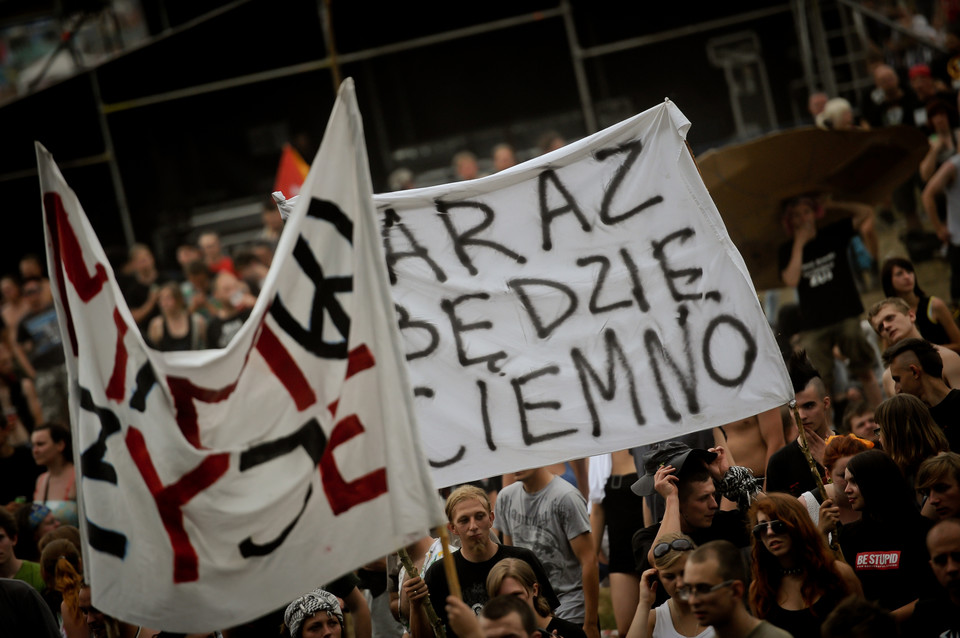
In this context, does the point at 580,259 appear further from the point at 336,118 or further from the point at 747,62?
the point at 747,62

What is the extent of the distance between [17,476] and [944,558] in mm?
7118

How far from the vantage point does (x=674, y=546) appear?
15.8 ft

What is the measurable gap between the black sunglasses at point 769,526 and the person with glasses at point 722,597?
20.6 inches

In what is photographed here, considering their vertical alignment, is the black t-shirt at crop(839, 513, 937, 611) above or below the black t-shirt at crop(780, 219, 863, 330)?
below

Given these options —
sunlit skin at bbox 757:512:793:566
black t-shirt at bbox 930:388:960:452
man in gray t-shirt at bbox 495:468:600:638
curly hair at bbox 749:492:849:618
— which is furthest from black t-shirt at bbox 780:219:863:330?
sunlit skin at bbox 757:512:793:566

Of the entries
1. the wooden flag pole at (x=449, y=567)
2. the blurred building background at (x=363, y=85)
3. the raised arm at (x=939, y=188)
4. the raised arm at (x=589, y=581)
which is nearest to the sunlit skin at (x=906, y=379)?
the raised arm at (x=589, y=581)

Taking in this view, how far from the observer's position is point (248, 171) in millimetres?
15289

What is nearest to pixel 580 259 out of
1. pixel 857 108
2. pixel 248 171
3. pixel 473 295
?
pixel 473 295

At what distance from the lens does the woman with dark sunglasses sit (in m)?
4.45

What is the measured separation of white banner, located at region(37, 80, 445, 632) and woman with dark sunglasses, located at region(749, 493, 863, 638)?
1463 millimetres

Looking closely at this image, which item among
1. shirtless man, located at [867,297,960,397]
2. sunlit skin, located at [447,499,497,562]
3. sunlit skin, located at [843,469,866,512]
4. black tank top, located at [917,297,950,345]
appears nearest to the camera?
sunlit skin, located at [843,469,866,512]

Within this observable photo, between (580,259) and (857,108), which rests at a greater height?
(857,108)

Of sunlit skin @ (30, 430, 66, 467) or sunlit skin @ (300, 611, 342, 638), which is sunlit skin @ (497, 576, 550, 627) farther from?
sunlit skin @ (30, 430, 66, 467)

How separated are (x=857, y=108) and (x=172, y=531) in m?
11.7
